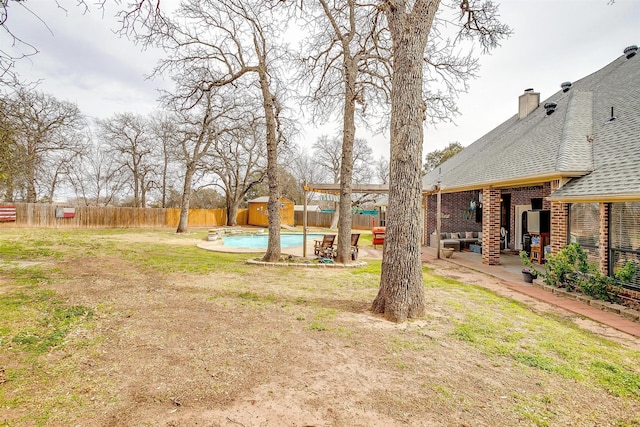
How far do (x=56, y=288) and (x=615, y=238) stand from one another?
11.0 m

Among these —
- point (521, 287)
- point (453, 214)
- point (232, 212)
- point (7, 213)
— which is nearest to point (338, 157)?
point (232, 212)

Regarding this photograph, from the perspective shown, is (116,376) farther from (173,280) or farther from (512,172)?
(512,172)

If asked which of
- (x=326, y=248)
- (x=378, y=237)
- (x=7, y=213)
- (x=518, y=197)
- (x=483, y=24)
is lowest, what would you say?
(x=326, y=248)

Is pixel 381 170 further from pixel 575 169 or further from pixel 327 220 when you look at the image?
pixel 575 169

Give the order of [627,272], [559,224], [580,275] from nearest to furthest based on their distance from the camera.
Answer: [627,272] < [580,275] < [559,224]

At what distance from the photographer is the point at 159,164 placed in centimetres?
2902

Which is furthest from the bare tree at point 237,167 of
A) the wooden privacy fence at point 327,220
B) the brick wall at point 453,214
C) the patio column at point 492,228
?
the patio column at point 492,228

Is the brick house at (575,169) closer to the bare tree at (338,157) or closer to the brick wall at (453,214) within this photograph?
the brick wall at (453,214)

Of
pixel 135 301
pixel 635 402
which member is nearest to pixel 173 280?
pixel 135 301

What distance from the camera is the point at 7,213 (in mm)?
18703

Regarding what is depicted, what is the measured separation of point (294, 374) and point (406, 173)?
10.6 ft

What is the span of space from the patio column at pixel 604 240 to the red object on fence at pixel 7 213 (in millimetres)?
27436

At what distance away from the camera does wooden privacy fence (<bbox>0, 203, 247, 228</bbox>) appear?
773 inches

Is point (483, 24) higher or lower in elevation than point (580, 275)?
higher
